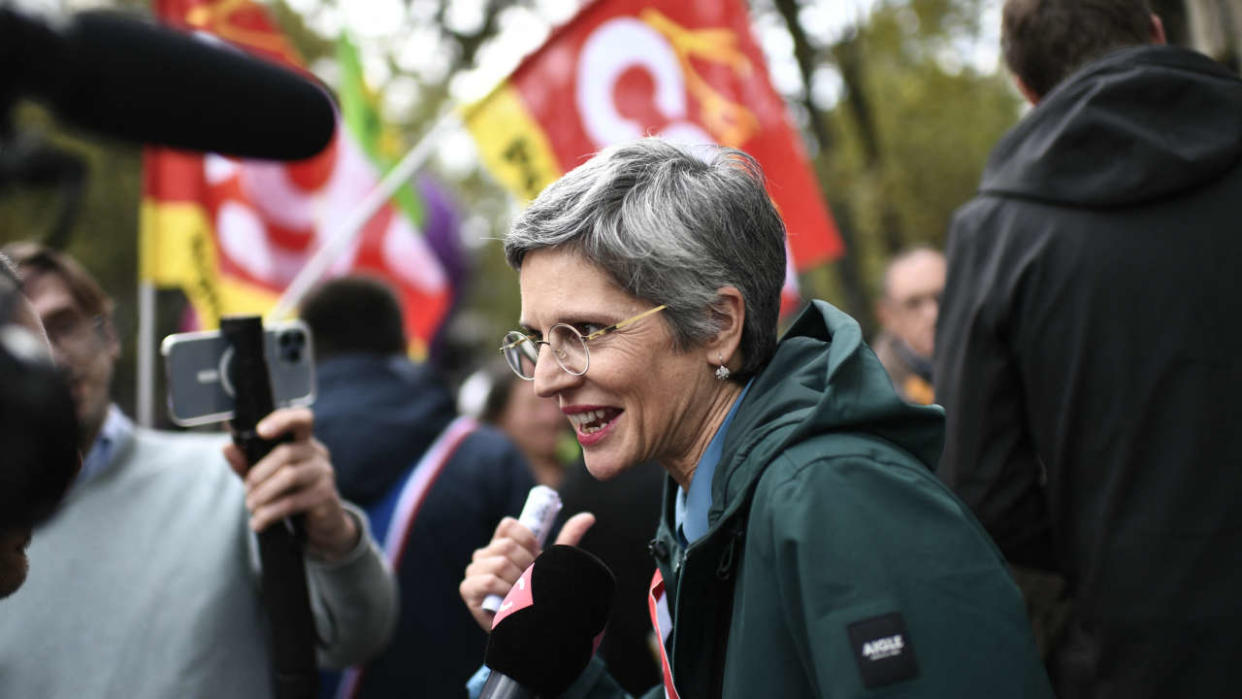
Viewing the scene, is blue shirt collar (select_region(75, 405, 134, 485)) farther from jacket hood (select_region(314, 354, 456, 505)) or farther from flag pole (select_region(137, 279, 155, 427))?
flag pole (select_region(137, 279, 155, 427))

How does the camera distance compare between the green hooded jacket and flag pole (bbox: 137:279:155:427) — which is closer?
the green hooded jacket

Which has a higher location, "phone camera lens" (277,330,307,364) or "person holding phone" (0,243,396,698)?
"phone camera lens" (277,330,307,364)

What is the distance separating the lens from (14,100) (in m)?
0.88

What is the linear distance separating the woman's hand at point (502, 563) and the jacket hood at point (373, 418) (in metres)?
1.28

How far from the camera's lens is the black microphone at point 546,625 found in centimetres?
182

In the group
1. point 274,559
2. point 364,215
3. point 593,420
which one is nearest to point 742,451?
point 593,420

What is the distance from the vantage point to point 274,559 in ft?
7.45

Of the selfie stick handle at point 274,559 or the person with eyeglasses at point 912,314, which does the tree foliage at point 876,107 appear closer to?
the person with eyeglasses at point 912,314

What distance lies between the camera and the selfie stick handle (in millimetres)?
2223

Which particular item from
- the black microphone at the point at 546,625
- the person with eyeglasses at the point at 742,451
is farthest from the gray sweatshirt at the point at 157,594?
the black microphone at the point at 546,625

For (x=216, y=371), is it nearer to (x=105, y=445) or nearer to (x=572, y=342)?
(x=105, y=445)

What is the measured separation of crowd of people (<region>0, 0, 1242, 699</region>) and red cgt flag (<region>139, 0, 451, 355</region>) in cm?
239

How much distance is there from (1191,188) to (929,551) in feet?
4.08

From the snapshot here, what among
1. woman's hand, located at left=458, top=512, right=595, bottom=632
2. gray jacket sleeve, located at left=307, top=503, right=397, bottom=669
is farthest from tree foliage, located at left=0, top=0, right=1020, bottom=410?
woman's hand, located at left=458, top=512, right=595, bottom=632
